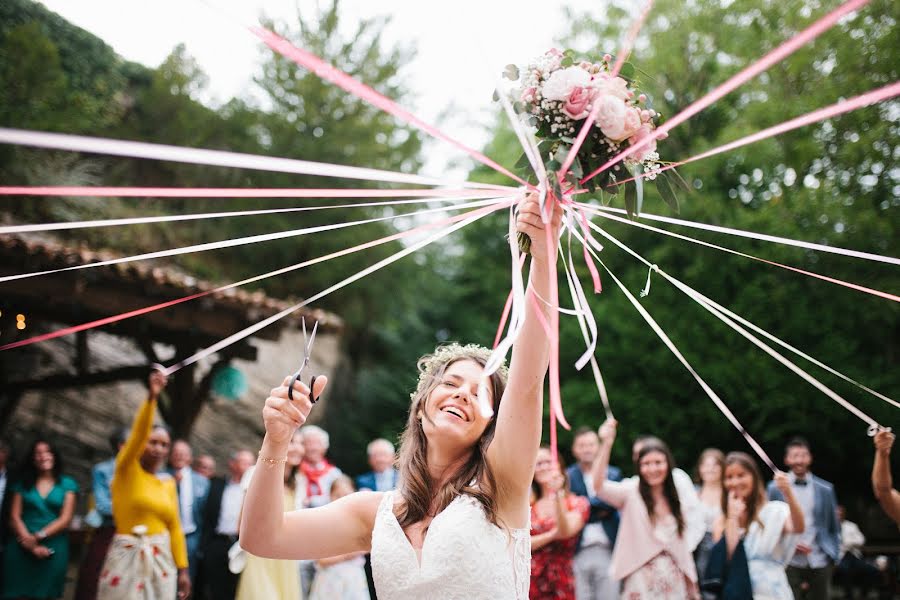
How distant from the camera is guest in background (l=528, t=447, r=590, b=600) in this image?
16.9 feet

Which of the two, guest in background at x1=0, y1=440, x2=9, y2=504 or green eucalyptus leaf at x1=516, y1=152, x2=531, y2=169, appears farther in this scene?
guest in background at x1=0, y1=440, x2=9, y2=504

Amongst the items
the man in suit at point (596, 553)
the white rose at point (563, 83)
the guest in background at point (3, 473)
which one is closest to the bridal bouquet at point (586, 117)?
the white rose at point (563, 83)

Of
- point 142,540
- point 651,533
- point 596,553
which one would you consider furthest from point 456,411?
point 596,553

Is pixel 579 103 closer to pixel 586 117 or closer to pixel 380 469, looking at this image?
pixel 586 117

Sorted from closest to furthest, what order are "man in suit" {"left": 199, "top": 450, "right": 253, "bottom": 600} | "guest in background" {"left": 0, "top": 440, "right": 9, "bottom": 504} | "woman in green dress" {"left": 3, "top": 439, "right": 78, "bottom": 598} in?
"woman in green dress" {"left": 3, "top": 439, "right": 78, "bottom": 598}, "guest in background" {"left": 0, "top": 440, "right": 9, "bottom": 504}, "man in suit" {"left": 199, "top": 450, "right": 253, "bottom": 600}

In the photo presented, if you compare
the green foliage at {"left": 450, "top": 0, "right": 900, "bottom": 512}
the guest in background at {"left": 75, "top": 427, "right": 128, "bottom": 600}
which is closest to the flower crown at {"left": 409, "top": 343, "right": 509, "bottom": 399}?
the guest in background at {"left": 75, "top": 427, "right": 128, "bottom": 600}

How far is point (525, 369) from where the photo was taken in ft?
6.46

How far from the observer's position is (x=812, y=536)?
20.1ft

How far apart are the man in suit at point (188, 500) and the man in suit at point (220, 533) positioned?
103mm

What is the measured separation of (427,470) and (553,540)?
3.22m

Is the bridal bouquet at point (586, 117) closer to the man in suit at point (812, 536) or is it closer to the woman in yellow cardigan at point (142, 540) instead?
the woman in yellow cardigan at point (142, 540)

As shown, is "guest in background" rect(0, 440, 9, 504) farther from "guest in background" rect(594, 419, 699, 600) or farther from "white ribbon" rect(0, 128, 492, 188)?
"white ribbon" rect(0, 128, 492, 188)

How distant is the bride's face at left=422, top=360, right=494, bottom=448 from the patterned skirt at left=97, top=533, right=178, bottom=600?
352 cm

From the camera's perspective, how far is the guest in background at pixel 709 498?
219 inches
